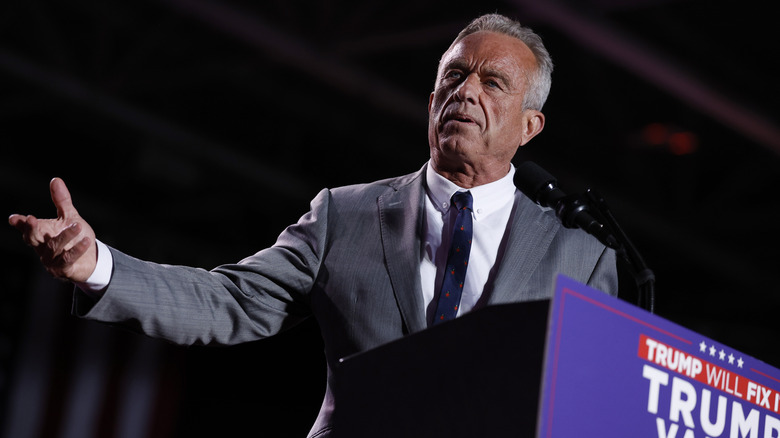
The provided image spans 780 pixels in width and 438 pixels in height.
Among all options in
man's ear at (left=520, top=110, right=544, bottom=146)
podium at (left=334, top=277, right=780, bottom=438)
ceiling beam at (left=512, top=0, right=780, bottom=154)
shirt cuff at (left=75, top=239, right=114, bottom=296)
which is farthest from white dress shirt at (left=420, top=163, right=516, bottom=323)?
ceiling beam at (left=512, top=0, right=780, bottom=154)

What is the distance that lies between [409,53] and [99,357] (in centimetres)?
309

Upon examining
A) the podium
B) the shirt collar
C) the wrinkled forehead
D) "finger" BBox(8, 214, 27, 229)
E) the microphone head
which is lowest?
the podium

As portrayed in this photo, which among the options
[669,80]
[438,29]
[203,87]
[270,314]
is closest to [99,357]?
[203,87]

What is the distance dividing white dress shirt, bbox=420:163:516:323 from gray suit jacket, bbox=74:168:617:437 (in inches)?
1.1

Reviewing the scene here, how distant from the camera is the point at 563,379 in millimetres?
1112

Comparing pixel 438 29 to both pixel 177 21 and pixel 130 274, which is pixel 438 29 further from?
pixel 130 274

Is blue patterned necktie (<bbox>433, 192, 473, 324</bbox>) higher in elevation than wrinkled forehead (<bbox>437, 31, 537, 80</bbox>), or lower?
lower

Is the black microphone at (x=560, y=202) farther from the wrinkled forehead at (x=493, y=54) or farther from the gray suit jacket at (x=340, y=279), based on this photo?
the wrinkled forehead at (x=493, y=54)

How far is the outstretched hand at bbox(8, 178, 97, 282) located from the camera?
142 centimetres

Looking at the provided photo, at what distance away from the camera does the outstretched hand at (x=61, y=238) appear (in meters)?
1.42

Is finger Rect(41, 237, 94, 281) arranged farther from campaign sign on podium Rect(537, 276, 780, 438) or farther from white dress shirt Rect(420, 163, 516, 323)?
campaign sign on podium Rect(537, 276, 780, 438)

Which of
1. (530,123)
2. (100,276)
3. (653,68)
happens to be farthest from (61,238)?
(653,68)

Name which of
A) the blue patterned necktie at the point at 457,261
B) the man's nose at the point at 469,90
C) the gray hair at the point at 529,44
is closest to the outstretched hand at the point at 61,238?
the blue patterned necktie at the point at 457,261

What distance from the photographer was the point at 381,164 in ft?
22.8
